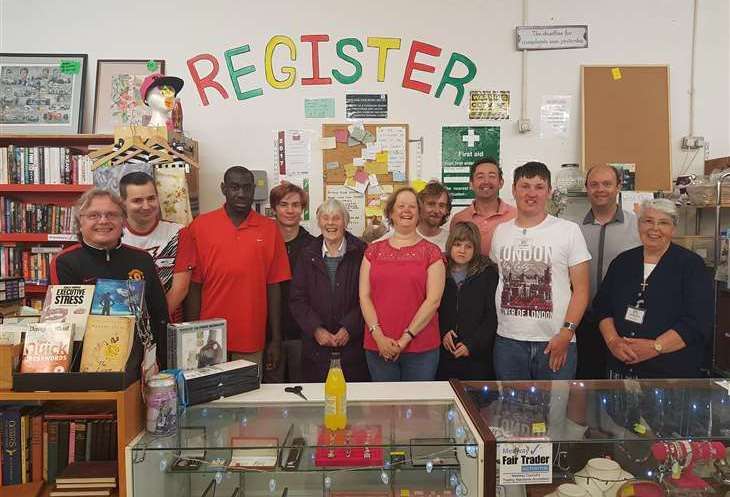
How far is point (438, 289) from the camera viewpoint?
2490 mm

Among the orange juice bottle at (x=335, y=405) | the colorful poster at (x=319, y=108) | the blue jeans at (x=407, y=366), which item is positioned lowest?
the blue jeans at (x=407, y=366)

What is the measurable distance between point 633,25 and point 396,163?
6.48 feet

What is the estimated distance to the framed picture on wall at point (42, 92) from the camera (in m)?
3.75

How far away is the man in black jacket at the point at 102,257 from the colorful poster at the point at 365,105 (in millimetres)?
2175

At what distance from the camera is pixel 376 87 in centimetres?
384

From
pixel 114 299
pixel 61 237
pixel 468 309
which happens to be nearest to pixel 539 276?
pixel 468 309

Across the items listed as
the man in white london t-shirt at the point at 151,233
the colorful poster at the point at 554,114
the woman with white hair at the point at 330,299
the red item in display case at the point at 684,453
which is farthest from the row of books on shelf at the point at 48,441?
the colorful poster at the point at 554,114

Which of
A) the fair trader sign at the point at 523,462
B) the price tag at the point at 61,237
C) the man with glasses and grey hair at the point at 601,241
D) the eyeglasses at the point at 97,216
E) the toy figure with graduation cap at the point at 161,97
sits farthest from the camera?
the price tag at the point at 61,237

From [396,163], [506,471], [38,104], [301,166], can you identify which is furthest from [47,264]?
[506,471]

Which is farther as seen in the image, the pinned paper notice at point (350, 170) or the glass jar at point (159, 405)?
the pinned paper notice at point (350, 170)

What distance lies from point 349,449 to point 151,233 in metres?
1.67

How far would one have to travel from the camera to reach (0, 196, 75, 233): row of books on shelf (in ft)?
11.4

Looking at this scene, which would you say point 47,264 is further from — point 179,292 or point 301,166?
point 301,166

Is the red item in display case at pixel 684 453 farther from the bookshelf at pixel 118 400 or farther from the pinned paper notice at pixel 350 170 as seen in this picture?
the pinned paper notice at pixel 350 170
